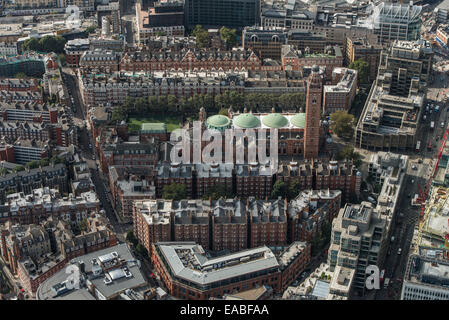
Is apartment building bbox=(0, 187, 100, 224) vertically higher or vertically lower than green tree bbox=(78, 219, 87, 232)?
higher

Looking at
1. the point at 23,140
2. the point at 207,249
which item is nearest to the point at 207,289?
the point at 207,249

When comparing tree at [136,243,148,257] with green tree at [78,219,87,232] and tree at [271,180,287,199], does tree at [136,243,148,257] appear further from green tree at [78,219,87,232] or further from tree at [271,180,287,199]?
tree at [271,180,287,199]

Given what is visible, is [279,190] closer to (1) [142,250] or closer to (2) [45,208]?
(1) [142,250]

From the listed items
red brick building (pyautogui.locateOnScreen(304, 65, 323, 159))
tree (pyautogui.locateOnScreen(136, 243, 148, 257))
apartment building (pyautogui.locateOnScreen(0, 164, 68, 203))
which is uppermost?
red brick building (pyautogui.locateOnScreen(304, 65, 323, 159))

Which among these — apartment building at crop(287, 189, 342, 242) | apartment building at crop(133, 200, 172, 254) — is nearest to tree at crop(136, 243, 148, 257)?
apartment building at crop(133, 200, 172, 254)

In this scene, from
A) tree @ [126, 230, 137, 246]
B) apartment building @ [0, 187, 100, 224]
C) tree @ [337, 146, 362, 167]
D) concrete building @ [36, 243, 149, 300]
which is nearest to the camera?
concrete building @ [36, 243, 149, 300]

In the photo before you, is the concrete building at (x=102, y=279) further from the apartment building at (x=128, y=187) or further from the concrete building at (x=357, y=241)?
the concrete building at (x=357, y=241)

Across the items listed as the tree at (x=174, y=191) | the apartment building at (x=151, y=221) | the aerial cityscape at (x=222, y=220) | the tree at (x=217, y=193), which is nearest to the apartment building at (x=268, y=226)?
the aerial cityscape at (x=222, y=220)
